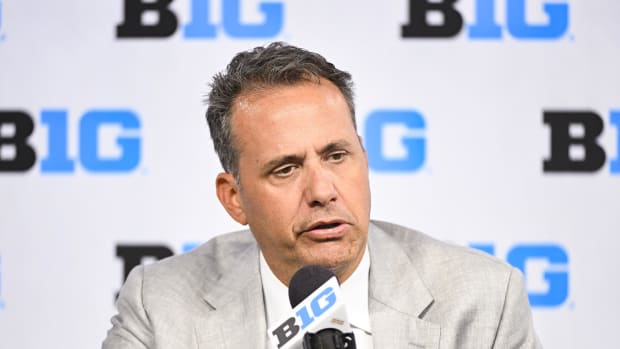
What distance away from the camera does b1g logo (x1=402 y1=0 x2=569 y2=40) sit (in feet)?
12.6

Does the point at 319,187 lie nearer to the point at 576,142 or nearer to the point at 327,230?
the point at 327,230

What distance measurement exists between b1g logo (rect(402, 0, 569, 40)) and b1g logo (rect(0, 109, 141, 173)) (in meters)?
1.54

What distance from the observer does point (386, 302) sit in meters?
2.44

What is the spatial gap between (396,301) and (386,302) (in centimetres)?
3

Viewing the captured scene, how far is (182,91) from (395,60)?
1.05m

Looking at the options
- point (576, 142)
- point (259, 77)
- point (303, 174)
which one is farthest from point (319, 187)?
point (576, 142)

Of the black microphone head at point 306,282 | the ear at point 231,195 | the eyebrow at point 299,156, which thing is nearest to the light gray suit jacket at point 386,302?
the ear at point 231,195

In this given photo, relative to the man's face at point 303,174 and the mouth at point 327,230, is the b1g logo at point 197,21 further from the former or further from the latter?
the mouth at point 327,230

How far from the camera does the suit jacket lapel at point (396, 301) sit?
7.70 ft

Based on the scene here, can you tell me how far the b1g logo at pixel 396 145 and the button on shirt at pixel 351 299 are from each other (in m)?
1.26

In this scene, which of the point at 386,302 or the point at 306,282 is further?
the point at 386,302

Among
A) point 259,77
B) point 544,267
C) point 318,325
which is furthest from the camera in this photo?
point 544,267

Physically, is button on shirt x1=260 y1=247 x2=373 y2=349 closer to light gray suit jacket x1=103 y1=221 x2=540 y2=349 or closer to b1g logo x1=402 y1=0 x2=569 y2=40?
light gray suit jacket x1=103 y1=221 x2=540 y2=349

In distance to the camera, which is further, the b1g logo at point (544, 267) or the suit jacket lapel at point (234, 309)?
the b1g logo at point (544, 267)
